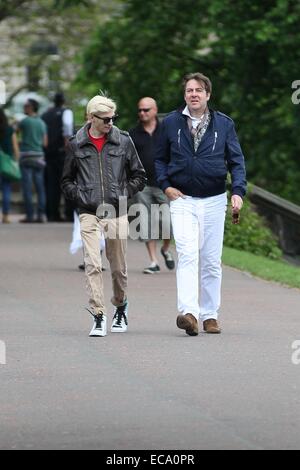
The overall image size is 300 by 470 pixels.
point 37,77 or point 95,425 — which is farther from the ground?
point 95,425

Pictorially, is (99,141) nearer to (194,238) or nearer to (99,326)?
(194,238)

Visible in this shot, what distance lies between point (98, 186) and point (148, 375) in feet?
7.79

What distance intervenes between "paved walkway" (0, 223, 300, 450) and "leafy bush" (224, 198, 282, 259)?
5412mm

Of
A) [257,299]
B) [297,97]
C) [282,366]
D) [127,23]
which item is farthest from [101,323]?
[127,23]

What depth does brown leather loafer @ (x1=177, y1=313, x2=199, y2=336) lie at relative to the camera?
1159 centimetres

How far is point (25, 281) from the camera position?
53.5 ft

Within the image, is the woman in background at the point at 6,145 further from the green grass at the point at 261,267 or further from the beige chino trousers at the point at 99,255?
the beige chino trousers at the point at 99,255

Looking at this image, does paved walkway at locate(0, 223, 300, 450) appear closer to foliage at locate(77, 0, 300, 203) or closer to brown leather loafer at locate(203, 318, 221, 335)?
brown leather loafer at locate(203, 318, 221, 335)

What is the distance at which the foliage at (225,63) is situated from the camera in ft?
85.3

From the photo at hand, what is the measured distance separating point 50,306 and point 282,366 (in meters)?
4.19

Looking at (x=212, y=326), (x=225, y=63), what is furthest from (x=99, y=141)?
(x=225, y=63)

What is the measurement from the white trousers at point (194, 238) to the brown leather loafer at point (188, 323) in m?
0.04

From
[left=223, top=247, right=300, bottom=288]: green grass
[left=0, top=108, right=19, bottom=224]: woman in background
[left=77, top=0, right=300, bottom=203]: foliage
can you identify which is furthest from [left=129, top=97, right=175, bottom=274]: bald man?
[left=0, top=108, right=19, bottom=224]: woman in background

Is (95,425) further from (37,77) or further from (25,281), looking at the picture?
(37,77)
